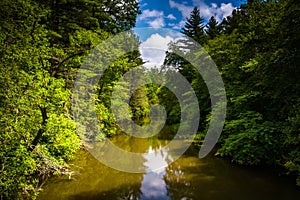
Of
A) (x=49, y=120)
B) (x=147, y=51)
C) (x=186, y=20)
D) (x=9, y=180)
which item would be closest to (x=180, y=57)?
(x=147, y=51)

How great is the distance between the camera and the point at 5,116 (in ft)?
21.6

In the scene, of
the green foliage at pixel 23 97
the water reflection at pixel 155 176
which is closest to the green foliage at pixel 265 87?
the water reflection at pixel 155 176

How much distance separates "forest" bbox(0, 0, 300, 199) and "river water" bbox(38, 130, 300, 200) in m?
0.69

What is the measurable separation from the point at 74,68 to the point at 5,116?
516 cm

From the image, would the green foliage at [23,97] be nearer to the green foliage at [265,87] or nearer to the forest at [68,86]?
the forest at [68,86]

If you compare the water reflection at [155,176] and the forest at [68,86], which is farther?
the water reflection at [155,176]

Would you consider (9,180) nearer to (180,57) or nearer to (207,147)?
(207,147)

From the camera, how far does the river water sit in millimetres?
9508

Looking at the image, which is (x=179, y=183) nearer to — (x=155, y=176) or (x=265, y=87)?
(x=155, y=176)

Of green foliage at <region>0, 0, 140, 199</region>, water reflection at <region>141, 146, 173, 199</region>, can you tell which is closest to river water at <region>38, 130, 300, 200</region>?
water reflection at <region>141, 146, 173, 199</region>

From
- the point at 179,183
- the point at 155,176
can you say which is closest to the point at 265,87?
the point at 179,183

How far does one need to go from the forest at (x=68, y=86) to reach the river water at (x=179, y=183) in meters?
0.69

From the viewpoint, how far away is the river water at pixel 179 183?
31.2ft

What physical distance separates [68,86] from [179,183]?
24.0ft
